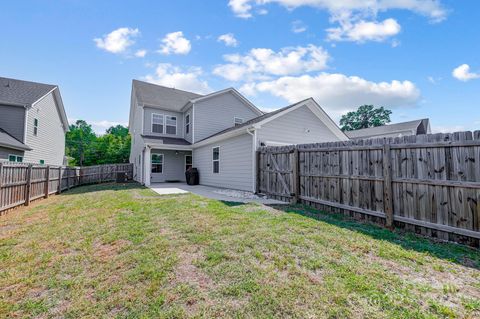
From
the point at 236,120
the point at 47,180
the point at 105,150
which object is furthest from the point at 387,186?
the point at 105,150

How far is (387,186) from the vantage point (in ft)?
15.8

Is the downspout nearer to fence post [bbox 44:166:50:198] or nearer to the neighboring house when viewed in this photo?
fence post [bbox 44:166:50:198]

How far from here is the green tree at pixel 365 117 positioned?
4953 centimetres

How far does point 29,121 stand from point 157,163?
831cm

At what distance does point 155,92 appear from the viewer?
1831cm

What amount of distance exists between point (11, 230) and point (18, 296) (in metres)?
3.43

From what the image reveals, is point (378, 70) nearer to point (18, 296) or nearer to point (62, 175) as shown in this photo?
point (18, 296)

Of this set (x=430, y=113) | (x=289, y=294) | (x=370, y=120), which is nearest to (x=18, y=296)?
(x=289, y=294)

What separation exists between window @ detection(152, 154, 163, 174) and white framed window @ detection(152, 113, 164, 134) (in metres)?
1.87

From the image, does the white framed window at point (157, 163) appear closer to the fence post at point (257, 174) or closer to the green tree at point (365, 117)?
the fence post at point (257, 174)

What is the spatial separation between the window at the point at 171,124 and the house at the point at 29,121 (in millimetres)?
8326

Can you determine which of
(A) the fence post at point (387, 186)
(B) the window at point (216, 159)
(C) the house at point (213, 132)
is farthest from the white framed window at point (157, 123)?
(A) the fence post at point (387, 186)

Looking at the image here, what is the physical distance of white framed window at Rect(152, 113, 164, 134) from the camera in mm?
16531

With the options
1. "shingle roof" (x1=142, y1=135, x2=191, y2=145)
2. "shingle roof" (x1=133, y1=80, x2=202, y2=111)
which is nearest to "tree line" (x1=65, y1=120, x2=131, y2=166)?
"shingle roof" (x1=133, y1=80, x2=202, y2=111)
